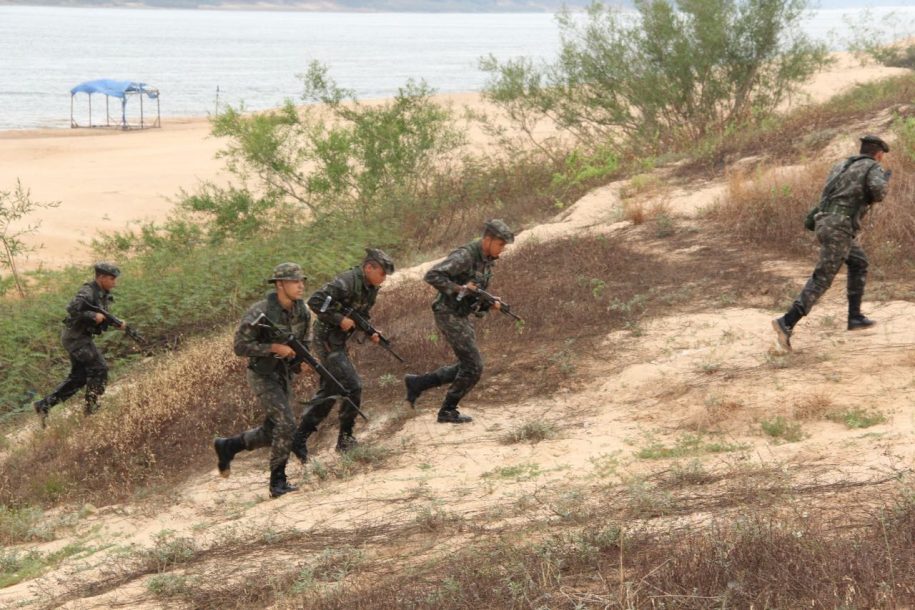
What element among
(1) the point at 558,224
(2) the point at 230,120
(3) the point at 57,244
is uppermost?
(2) the point at 230,120

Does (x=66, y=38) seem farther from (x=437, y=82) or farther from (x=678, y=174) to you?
(x=678, y=174)

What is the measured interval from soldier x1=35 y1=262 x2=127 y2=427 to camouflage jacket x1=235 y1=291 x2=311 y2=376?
3655 mm

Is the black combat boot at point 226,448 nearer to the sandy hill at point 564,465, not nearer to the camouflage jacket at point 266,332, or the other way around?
the sandy hill at point 564,465

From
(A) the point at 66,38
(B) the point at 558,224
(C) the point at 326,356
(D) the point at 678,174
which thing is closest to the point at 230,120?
(B) the point at 558,224

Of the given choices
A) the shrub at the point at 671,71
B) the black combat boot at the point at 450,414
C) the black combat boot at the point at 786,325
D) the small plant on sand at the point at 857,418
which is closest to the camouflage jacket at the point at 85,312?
the black combat boot at the point at 450,414

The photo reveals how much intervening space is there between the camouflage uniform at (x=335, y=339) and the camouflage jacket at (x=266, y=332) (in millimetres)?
373

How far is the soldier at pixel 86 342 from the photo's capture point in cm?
1086

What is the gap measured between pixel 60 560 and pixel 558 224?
9316 millimetres

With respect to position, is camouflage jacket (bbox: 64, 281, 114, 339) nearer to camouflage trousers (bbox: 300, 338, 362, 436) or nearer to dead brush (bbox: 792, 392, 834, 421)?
camouflage trousers (bbox: 300, 338, 362, 436)

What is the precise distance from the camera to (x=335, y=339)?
8.56 meters

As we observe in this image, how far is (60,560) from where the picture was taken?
762 centimetres

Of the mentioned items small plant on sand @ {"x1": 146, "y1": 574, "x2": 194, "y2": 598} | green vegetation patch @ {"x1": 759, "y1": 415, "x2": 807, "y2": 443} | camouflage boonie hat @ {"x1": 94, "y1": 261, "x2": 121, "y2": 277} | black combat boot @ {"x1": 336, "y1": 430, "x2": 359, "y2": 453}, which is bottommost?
small plant on sand @ {"x1": 146, "y1": 574, "x2": 194, "y2": 598}

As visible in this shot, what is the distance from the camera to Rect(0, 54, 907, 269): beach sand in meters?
25.0

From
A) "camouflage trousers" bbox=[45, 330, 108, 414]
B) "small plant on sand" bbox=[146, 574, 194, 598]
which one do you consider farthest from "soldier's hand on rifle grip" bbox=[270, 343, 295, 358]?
"camouflage trousers" bbox=[45, 330, 108, 414]
